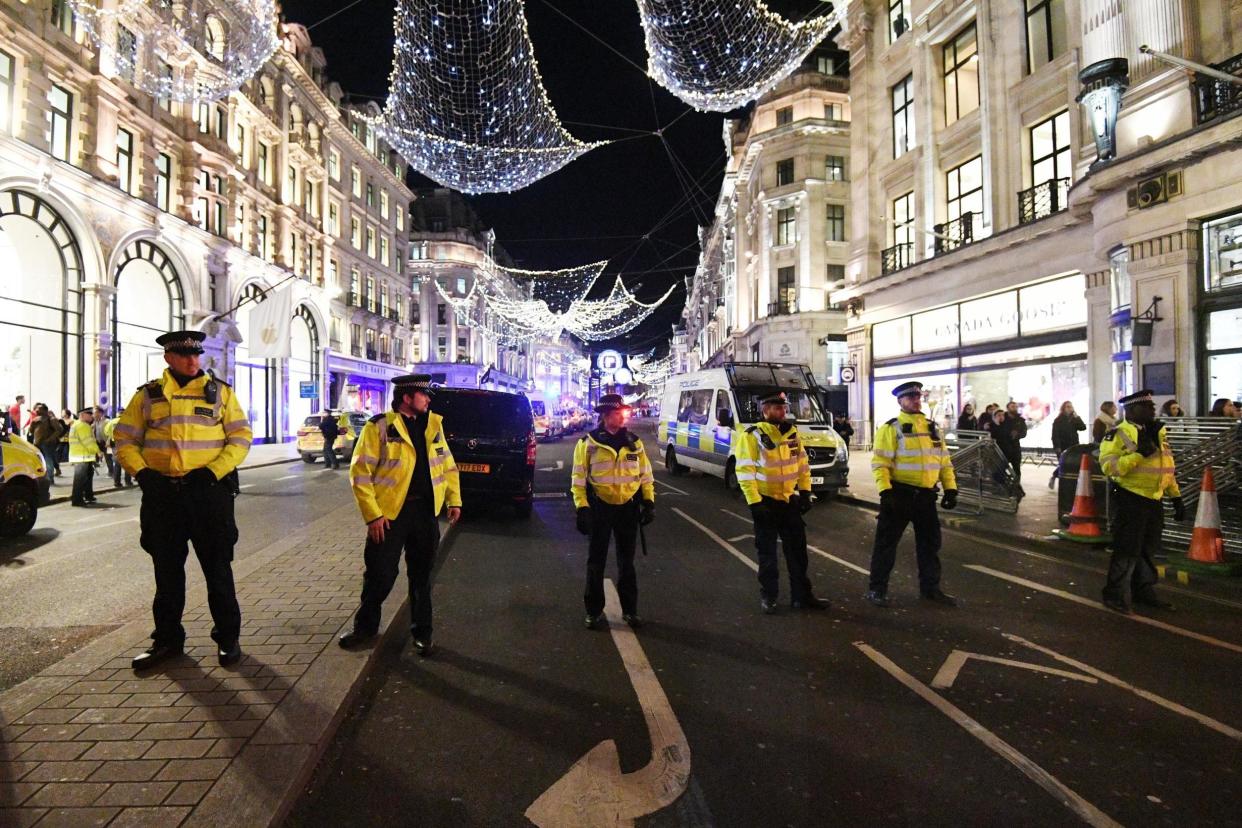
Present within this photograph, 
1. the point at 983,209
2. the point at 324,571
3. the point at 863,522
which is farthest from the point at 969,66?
the point at 324,571

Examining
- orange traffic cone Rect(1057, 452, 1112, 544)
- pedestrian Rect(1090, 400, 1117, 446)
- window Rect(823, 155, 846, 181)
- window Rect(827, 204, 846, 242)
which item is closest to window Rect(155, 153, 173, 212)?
window Rect(827, 204, 846, 242)

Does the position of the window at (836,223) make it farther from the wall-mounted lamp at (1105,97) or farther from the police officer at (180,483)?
the police officer at (180,483)

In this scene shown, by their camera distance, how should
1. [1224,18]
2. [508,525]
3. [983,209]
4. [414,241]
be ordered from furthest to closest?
[414,241], [983,209], [1224,18], [508,525]

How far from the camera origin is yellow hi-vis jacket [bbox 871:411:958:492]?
5.80 metres

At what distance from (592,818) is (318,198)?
42.2m

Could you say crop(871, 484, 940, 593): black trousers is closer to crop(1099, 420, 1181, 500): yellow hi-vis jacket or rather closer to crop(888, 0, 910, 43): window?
crop(1099, 420, 1181, 500): yellow hi-vis jacket

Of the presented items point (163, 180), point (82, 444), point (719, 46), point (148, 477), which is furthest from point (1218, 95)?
point (163, 180)

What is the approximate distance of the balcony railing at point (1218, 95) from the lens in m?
11.1

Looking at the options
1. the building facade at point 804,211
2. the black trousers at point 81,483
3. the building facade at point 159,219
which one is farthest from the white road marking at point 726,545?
the building facade at point 804,211

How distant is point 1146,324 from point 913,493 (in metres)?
9.91

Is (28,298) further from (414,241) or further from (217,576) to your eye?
(414,241)

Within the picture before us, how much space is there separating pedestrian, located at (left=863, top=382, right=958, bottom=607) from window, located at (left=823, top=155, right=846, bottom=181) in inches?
1249

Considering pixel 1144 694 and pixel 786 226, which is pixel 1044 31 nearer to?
pixel 786 226

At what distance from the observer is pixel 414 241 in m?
64.2
